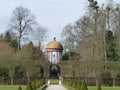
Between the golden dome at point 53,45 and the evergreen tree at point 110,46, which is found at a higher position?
the golden dome at point 53,45

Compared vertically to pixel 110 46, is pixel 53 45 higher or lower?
higher

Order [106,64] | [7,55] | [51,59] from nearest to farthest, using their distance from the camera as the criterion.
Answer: [106,64] < [7,55] < [51,59]

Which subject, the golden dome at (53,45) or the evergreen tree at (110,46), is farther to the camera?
the golden dome at (53,45)

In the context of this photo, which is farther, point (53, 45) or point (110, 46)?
point (53, 45)

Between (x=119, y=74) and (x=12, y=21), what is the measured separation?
1882 cm

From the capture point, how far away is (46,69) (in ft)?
209

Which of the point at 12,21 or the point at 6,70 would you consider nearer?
the point at 6,70

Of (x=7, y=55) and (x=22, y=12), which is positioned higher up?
(x=22, y=12)

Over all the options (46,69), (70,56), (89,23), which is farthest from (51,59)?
(89,23)

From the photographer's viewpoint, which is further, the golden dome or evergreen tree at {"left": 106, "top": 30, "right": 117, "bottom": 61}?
the golden dome

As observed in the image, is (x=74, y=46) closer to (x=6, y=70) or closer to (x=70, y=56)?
(x=70, y=56)

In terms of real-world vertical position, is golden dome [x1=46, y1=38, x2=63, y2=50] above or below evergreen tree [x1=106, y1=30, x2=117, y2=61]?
above

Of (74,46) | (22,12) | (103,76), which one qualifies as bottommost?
(103,76)

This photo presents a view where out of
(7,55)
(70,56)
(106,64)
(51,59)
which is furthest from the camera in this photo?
(51,59)
